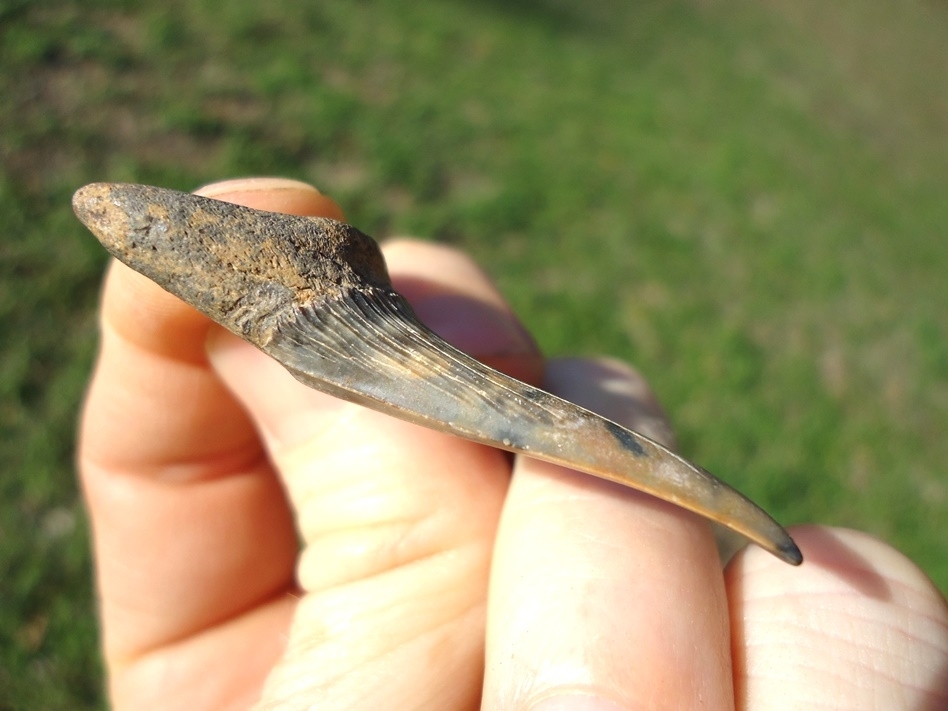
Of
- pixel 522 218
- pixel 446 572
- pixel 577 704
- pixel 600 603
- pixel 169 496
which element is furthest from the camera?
pixel 522 218

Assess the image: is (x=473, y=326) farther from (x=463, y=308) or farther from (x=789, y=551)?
(x=789, y=551)

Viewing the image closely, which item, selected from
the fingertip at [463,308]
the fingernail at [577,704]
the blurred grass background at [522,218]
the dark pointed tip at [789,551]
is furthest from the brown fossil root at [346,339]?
the blurred grass background at [522,218]

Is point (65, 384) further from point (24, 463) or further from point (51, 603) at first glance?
point (51, 603)

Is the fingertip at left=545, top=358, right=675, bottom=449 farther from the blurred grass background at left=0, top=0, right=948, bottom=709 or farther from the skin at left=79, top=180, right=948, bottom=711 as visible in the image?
the blurred grass background at left=0, top=0, right=948, bottom=709

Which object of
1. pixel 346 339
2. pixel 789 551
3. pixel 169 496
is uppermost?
pixel 346 339

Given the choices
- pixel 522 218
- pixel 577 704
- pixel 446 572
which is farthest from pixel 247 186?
pixel 522 218

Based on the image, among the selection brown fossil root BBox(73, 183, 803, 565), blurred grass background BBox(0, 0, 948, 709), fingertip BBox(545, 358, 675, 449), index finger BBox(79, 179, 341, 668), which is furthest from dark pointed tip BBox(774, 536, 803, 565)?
blurred grass background BBox(0, 0, 948, 709)
